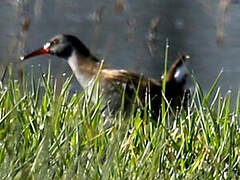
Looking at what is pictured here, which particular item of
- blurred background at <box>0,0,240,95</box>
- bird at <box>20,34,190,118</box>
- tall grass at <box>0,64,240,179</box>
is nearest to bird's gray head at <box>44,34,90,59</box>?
bird at <box>20,34,190,118</box>

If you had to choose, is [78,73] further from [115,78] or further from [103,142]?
[103,142]

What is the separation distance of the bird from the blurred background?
64 cm

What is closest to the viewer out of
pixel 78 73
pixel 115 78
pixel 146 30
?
pixel 115 78

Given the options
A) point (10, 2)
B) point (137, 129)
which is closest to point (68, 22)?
point (10, 2)

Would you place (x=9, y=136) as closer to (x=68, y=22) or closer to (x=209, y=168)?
(x=209, y=168)

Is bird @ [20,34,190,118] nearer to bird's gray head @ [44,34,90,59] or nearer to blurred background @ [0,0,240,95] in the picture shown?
bird's gray head @ [44,34,90,59]

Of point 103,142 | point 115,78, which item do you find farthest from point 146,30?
point 103,142

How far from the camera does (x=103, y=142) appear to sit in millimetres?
3473

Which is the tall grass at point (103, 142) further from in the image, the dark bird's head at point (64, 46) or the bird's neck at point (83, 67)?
the dark bird's head at point (64, 46)

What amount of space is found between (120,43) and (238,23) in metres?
1.33

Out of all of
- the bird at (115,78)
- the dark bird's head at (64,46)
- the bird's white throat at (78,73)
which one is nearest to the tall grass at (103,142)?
the bird at (115,78)

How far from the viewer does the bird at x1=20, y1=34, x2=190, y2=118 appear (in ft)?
18.1

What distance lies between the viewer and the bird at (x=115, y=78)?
5510 millimetres

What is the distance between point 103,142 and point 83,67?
9.12 feet
